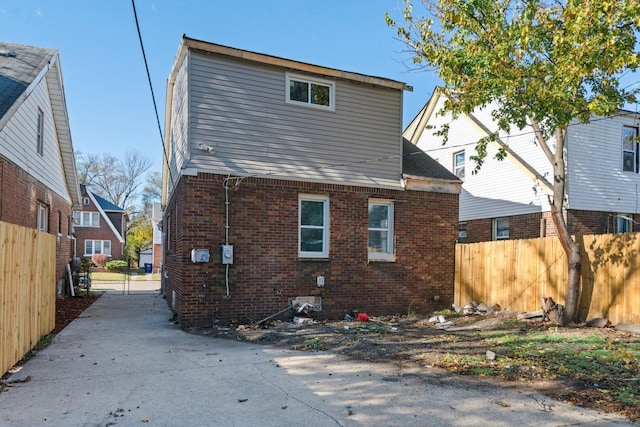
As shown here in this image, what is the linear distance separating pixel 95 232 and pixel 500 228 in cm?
3207

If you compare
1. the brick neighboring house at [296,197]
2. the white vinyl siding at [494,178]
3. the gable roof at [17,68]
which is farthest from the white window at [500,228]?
the gable roof at [17,68]

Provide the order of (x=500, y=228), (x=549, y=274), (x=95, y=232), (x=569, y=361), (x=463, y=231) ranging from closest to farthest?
(x=569, y=361), (x=549, y=274), (x=500, y=228), (x=463, y=231), (x=95, y=232)

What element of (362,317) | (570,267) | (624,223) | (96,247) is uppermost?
(624,223)

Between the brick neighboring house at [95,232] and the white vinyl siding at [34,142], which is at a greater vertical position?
the white vinyl siding at [34,142]

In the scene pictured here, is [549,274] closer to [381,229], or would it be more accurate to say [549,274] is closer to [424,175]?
[424,175]

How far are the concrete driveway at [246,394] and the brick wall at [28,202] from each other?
13.7ft

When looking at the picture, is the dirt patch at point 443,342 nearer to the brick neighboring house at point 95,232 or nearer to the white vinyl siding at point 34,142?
the white vinyl siding at point 34,142

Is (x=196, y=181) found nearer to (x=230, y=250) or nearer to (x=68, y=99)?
(x=230, y=250)

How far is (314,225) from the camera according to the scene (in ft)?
34.9

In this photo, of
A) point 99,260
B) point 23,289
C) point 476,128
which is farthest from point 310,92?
point 99,260

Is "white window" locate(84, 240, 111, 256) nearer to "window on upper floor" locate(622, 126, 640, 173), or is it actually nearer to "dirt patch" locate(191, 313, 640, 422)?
"dirt patch" locate(191, 313, 640, 422)

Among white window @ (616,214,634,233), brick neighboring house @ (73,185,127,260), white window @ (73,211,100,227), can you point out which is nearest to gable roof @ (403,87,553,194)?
white window @ (616,214,634,233)

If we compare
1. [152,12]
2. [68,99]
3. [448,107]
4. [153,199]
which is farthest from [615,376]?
[153,199]

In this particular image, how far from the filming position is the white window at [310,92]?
34.5ft
